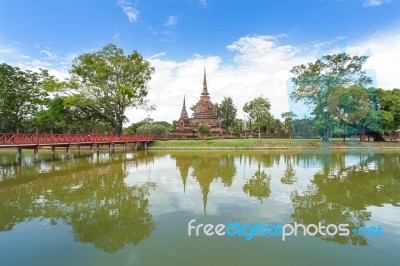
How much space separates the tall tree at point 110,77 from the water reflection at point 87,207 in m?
24.1

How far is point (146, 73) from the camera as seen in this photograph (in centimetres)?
3978

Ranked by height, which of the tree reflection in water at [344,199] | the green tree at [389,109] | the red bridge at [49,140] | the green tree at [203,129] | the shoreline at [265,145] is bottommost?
the tree reflection in water at [344,199]

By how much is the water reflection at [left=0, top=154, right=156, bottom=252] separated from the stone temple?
38751 millimetres

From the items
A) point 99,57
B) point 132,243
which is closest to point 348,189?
point 132,243

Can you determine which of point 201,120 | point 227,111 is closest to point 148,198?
point 201,120

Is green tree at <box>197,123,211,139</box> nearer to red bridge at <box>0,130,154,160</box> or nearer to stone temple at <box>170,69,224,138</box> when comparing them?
stone temple at <box>170,69,224,138</box>

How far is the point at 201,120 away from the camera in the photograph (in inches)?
2232

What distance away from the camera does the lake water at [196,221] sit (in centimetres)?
574

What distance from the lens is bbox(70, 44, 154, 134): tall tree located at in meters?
36.2

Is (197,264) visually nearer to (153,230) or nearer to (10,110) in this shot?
(153,230)

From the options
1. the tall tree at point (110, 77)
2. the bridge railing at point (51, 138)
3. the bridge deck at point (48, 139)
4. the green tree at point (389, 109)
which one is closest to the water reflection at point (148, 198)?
the bridge deck at point (48, 139)

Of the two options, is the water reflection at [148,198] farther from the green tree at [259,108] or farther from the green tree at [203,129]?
the green tree at [259,108]

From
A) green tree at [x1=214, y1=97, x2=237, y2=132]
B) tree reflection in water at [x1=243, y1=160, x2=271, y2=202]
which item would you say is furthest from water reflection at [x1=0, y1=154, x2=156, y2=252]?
green tree at [x1=214, y1=97, x2=237, y2=132]

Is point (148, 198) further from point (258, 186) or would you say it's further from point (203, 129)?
point (203, 129)
